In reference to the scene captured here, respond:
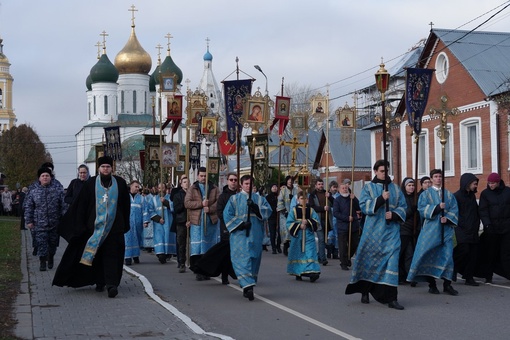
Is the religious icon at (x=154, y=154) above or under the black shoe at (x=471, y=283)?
above

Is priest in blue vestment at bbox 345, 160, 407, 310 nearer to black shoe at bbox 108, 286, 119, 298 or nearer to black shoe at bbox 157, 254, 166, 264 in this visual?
black shoe at bbox 108, 286, 119, 298

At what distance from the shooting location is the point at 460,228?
46.4ft

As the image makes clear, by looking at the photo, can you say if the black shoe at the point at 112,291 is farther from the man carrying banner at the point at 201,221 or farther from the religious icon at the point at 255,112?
the religious icon at the point at 255,112

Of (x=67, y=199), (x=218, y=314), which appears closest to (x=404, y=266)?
(x=218, y=314)

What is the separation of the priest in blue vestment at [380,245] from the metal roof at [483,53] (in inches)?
846

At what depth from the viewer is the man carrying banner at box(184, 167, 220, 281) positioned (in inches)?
583

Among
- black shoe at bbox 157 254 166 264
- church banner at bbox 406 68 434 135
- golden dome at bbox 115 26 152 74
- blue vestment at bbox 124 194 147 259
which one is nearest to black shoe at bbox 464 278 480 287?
church banner at bbox 406 68 434 135

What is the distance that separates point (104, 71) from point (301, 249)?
3278 inches

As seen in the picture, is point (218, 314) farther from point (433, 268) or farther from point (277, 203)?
point (277, 203)

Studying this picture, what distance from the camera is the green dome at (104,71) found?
9531 centimetres

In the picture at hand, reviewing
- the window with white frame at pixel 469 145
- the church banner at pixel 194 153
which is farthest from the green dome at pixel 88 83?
the church banner at pixel 194 153

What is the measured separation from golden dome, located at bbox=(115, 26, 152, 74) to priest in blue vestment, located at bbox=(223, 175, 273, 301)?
81.5 metres

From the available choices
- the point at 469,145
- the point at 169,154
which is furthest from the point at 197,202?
the point at 469,145

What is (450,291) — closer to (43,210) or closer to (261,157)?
(43,210)
